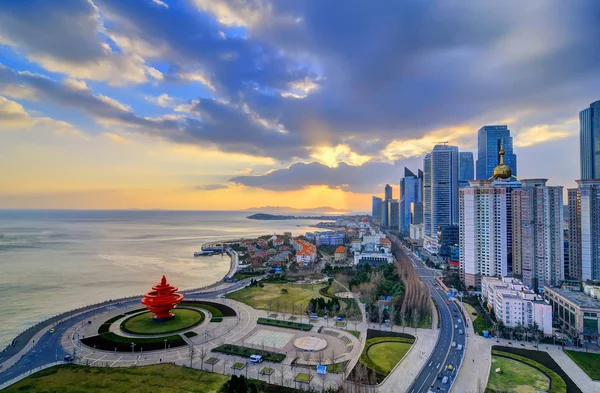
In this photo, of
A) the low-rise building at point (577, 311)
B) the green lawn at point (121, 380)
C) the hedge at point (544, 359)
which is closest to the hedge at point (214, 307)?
the green lawn at point (121, 380)

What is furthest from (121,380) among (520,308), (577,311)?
(577,311)

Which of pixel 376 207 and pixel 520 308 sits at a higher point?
pixel 376 207

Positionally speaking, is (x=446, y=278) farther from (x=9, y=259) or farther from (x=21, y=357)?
(x=9, y=259)

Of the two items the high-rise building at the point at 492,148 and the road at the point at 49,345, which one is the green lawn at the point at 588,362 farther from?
the high-rise building at the point at 492,148

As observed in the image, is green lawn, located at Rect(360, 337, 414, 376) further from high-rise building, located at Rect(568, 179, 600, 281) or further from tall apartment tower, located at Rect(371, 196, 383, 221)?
tall apartment tower, located at Rect(371, 196, 383, 221)

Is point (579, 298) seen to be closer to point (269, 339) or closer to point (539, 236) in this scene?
point (539, 236)
